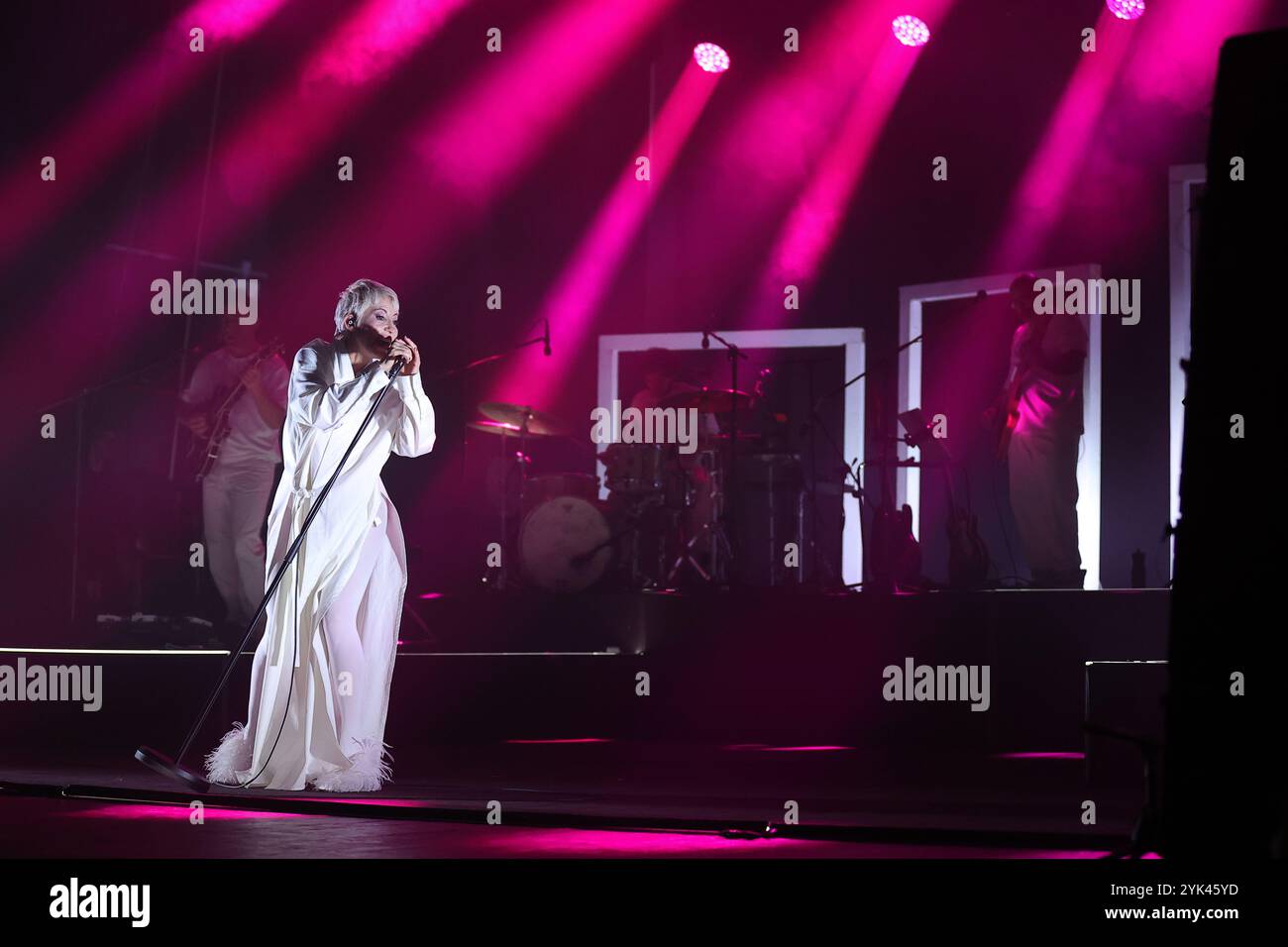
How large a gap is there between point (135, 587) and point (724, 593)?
4353mm

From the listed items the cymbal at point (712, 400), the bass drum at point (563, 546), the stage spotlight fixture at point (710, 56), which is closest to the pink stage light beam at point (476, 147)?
the stage spotlight fixture at point (710, 56)

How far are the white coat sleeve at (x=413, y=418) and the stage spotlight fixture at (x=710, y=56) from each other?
6.29 m

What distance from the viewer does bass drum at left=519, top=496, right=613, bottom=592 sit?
973 cm

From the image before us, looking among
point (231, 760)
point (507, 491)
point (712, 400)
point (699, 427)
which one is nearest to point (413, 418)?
point (231, 760)

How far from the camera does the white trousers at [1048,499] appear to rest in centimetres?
884

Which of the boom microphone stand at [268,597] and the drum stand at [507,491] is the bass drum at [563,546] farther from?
the boom microphone stand at [268,597]

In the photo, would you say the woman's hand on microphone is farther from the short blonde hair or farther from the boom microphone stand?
the short blonde hair

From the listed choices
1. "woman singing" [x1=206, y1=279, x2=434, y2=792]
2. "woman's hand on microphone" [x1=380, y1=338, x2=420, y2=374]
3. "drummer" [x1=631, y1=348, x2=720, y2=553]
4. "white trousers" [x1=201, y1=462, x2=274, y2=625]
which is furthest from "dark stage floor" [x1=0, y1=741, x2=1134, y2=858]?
"drummer" [x1=631, y1=348, x2=720, y2=553]

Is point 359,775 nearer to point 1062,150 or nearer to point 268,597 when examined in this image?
point 268,597

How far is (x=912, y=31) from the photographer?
10.4 meters

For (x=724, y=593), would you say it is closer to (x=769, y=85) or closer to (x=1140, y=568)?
(x=1140, y=568)

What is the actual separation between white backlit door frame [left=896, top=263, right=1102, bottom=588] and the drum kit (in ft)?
5.49

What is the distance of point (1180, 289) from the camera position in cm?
979

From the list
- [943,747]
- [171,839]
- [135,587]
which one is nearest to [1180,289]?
[943,747]
